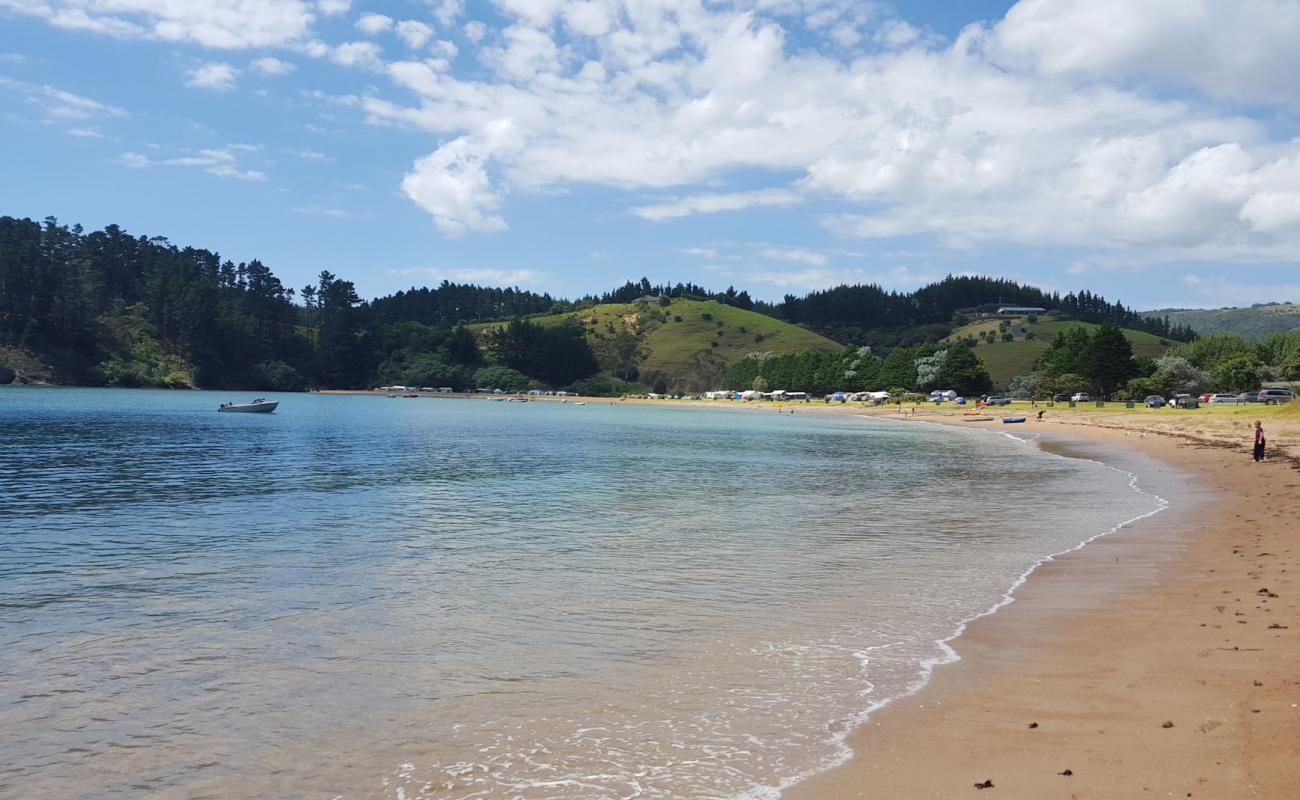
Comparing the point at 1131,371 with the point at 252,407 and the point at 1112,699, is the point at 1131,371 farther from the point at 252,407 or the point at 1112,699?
the point at 1112,699

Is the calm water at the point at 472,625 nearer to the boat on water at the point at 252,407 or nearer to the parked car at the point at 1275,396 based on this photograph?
the boat on water at the point at 252,407

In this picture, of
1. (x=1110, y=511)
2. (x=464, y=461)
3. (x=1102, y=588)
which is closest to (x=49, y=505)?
(x=464, y=461)

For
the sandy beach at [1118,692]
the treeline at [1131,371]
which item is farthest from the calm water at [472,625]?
the treeline at [1131,371]

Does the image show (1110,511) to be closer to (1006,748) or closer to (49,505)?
(1006,748)

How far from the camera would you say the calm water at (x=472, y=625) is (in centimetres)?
873

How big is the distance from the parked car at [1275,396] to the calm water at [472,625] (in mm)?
81810

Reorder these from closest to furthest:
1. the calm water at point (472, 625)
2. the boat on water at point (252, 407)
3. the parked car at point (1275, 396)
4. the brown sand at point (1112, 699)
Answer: the brown sand at point (1112, 699), the calm water at point (472, 625), the parked car at point (1275, 396), the boat on water at point (252, 407)

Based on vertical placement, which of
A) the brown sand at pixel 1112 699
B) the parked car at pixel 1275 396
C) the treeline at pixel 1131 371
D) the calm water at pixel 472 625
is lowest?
the calm water at pixel 472 625

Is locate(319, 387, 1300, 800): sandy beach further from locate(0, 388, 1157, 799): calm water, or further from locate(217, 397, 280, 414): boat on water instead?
locate(217, 397, 280, 414): boat on water

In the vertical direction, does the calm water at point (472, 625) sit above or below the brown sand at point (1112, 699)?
below

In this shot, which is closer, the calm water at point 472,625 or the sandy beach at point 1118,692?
the sandy beach at point 1118,692

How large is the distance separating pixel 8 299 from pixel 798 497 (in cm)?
21157

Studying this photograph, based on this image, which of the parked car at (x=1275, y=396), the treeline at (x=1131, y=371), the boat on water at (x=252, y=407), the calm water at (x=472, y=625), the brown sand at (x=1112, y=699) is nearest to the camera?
the brown sand at (x=1112, y=699)

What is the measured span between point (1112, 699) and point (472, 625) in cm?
890
